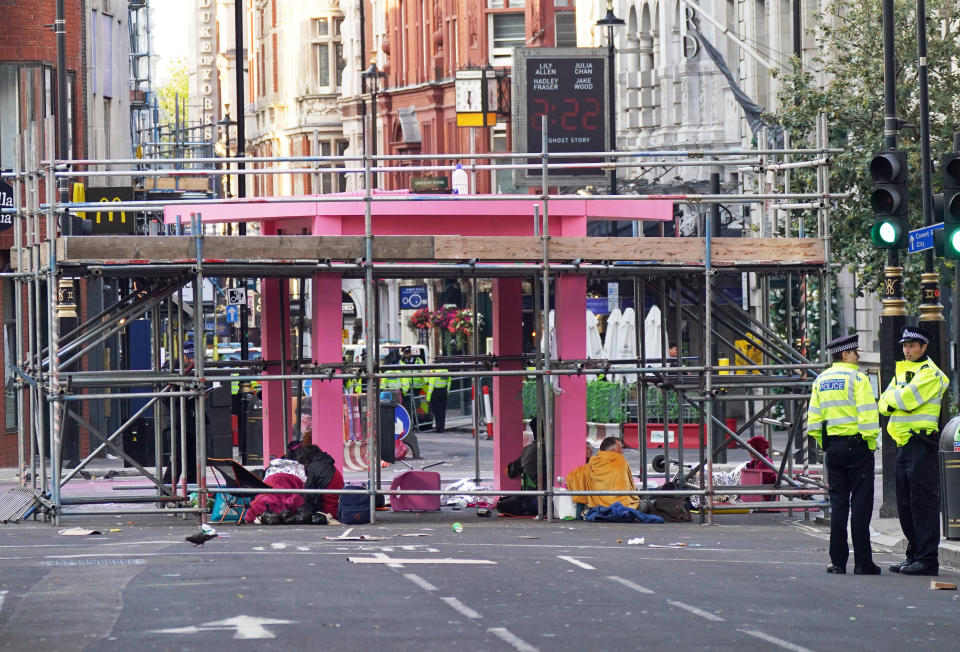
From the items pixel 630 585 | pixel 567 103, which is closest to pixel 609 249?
pixel 630 585

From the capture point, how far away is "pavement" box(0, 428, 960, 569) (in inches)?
747

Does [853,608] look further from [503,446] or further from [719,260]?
[503,446]

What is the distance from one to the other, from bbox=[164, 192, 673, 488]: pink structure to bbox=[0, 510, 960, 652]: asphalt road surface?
2.33 metres

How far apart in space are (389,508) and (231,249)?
3860mm

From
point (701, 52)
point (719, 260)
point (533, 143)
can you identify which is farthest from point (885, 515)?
point (701, 52)

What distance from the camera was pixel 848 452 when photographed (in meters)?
15.6

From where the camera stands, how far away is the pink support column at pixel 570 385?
21562 millimetres

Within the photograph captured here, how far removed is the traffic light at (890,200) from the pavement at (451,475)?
111 inches

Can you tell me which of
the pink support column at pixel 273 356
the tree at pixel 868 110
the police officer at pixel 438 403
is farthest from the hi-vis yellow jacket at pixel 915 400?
the police officer at pixel 438 403

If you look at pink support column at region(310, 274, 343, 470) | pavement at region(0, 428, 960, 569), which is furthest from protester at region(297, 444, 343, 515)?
pavement at region(0, 428, 960, 569)

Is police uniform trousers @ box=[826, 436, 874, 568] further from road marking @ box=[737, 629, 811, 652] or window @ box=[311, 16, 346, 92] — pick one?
window @ box=[311, 16, 346, 92]

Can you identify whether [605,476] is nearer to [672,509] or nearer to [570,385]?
[672,509]

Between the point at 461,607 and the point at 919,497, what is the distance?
14.8 ft

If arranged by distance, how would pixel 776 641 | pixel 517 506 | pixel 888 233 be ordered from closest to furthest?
pixel 776 641
pixel 888 233
pixel 517 506
